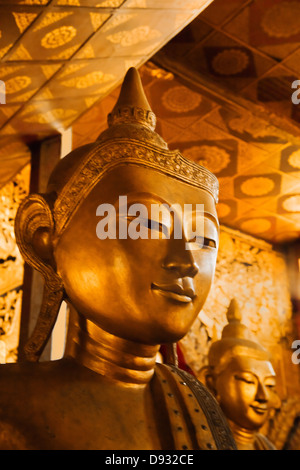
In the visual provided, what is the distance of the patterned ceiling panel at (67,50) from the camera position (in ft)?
8.18

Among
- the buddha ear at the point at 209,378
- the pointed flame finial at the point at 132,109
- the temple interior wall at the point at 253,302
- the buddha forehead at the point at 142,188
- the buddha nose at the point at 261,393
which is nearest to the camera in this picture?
the buddha forehead at the point at 142,188

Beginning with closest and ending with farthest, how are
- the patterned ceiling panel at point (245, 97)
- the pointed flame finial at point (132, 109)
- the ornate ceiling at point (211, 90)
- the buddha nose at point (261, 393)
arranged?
1. the pointed flame finial at point (132, 109)
2. the ornate ceiling at point (211, 90)
3. the buddha nose at point (261, 393)
4. the patterned ceiling panel at point (245, 97)

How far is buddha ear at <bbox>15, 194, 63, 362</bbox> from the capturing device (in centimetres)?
177

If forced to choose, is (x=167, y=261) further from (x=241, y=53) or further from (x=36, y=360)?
(x=241, y=53)

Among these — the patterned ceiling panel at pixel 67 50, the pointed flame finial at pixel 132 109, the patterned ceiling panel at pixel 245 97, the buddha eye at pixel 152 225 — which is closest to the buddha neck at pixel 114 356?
the buddha eye at pixel 152 225

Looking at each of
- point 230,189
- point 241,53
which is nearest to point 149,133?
point 241,53

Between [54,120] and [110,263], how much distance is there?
77.3 inches

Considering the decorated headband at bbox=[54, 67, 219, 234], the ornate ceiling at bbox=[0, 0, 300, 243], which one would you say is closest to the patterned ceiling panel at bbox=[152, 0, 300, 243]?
the ornate ceiling at bbox=[0, 0, 300, 243]

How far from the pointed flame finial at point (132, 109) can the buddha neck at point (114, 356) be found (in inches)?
27.0

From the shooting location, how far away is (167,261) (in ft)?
5.06

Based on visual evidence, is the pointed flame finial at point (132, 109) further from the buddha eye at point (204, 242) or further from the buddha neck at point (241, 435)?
the buddha neck at point (241, 435)

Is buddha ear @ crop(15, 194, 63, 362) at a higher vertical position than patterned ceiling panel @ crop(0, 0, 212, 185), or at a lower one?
lower

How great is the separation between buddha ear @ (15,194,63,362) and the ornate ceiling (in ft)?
3.55

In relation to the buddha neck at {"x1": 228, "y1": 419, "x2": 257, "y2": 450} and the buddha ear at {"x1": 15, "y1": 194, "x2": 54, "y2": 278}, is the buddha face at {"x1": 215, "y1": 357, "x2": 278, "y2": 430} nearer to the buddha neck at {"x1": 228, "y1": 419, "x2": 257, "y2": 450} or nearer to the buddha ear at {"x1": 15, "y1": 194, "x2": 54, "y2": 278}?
the buddha neck at {"x1": 228, "y1": 419, "x2": 257, "y2": 450}
